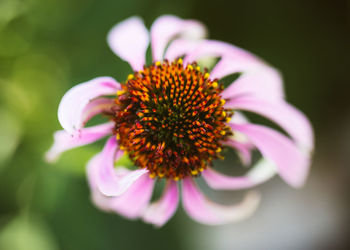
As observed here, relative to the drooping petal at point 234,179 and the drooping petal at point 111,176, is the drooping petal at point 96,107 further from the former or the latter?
the drooping petal at point 234,179

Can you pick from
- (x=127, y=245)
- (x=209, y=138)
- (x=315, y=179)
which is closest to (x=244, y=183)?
(x=209, y=138)

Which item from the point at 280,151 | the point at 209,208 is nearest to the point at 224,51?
the point at 280,151

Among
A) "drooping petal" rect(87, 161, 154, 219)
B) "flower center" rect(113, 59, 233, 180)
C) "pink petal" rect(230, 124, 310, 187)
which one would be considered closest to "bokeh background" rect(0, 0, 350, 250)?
"drooping petal" rect(87, 161, 154, 219)

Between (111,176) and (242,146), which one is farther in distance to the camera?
(242,146)

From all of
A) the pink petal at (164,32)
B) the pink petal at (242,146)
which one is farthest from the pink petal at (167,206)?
the pink petal at (164,32)

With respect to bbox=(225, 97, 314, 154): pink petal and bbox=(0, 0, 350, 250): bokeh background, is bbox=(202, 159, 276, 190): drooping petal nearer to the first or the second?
bbox=(225, 97, 314, 154): pink petal

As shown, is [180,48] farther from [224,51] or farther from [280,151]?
[280,151]
